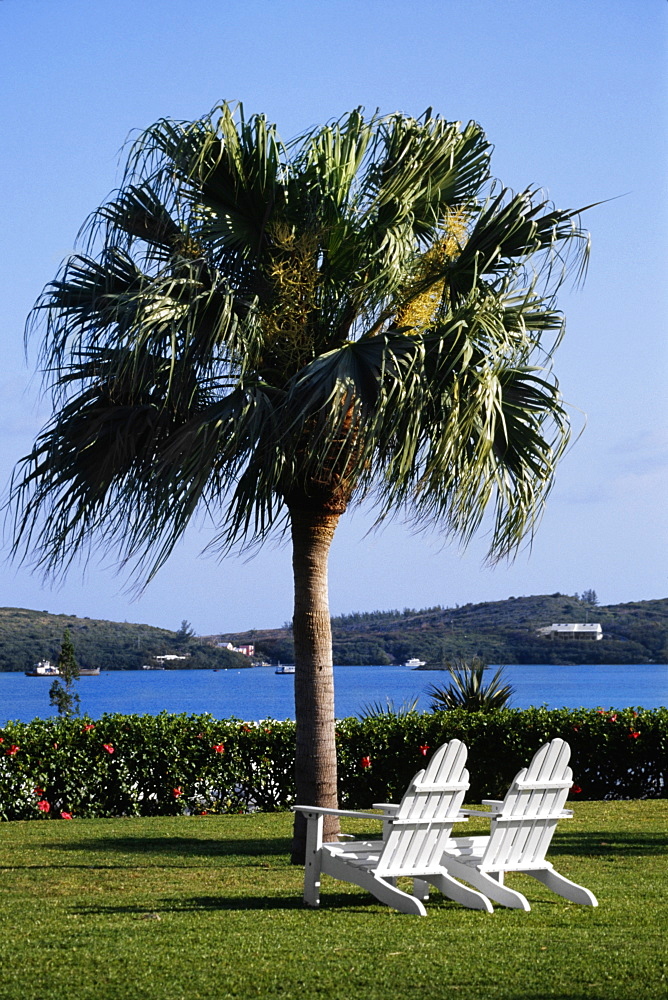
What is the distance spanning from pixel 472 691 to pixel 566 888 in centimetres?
763

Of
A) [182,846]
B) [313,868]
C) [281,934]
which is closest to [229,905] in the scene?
[313,868]

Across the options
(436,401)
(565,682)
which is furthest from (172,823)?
(565,682)

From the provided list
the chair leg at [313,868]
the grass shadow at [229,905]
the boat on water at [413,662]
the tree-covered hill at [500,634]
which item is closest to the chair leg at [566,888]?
the grass shadow at [229,905]

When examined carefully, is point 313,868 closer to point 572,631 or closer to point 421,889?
point 421,889

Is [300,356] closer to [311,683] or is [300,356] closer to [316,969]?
[311,683]

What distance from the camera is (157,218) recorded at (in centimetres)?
870

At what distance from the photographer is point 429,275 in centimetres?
895

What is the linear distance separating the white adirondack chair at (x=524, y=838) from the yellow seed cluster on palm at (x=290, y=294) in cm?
370

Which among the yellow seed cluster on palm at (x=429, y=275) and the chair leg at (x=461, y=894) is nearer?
→ the chair leg at (x=461, y=894)

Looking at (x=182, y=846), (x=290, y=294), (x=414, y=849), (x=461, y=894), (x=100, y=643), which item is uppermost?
(x=290, y=294)

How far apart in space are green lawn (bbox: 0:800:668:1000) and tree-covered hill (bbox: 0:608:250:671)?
3778cm

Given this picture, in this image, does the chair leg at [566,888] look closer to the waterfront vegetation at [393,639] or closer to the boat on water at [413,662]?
the waterfront vegetation at [393,639]

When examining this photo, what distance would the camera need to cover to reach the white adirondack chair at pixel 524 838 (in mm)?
6629

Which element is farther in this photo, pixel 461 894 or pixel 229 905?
pixel 229 905
